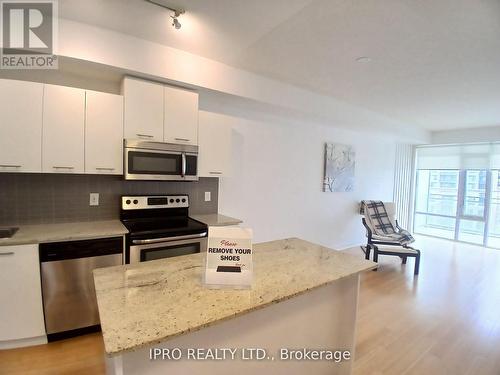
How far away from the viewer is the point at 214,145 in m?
2.83

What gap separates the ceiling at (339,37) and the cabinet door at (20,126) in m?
0.69

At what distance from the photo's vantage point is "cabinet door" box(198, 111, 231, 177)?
9.04 feet

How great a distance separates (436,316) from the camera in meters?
2.65

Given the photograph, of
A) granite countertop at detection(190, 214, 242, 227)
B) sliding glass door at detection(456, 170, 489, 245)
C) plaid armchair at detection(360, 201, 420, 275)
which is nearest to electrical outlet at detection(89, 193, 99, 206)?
granite countertop at detection(190, 214, 242, 227)

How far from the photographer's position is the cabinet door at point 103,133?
220 centimetres

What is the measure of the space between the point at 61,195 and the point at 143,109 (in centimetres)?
114

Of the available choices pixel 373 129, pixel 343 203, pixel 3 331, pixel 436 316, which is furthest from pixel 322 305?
pixel 373 129

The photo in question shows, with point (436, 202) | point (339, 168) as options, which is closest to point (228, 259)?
point (339, 168)

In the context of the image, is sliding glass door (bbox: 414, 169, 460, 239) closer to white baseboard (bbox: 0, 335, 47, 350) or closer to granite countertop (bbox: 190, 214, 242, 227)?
granite countertop (bbox: 190, 214, 242, 227)

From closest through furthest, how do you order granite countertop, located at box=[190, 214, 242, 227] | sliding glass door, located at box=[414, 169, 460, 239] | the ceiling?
the ceiling
granite countertop, located at box=[190, 214, 242, 227]
sliding glass door, located at box=[414, 169, 460, 239]
